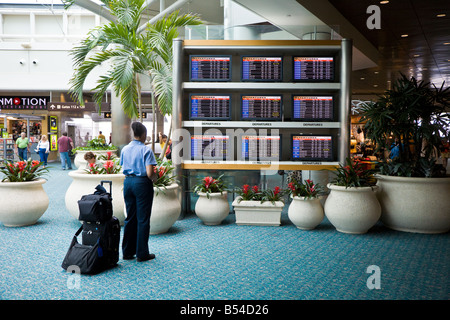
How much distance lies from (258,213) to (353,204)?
4.77 feet

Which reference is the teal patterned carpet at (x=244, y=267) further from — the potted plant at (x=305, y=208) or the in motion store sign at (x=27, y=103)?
the in motion store sign at (x=27, y=103)

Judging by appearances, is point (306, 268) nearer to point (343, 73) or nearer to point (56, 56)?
point (343, 73)

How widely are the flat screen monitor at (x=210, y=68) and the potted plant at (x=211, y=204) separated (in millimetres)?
1758

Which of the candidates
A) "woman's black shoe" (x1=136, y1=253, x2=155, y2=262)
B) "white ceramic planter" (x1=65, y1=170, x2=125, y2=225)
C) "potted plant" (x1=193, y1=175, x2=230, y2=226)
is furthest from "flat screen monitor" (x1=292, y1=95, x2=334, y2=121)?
"woman's black shoe" (x1=136, y1=253, x2=155, y2=262)

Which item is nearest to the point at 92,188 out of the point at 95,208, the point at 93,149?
the point at 95,208

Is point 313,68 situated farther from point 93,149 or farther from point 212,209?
point 93,149

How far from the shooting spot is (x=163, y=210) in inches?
210

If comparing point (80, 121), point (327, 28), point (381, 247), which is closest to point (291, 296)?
point (381, 247)

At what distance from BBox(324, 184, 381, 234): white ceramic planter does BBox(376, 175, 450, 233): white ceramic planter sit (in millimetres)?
327

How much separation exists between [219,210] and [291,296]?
283 cm

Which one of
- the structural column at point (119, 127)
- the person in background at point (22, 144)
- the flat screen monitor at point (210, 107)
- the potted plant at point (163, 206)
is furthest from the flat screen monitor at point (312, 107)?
the person in background at point (22, 144)

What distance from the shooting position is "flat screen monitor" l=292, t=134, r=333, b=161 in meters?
6.50

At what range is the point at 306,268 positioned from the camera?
399cm

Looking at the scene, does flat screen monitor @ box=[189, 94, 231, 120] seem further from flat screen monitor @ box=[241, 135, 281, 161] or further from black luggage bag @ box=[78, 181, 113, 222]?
black luggage bag @ box=[78, 181, 113, 222]
